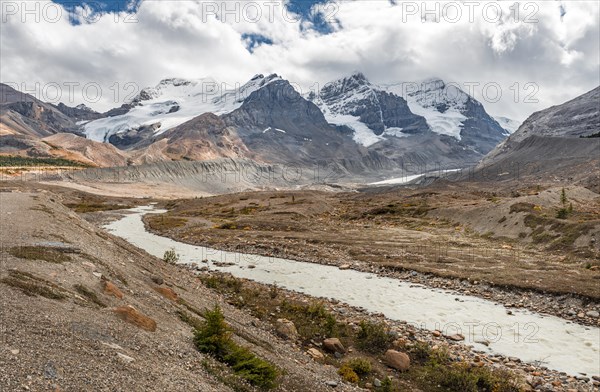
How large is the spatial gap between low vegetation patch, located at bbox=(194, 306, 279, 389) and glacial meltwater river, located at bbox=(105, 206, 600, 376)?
14320 millimetres

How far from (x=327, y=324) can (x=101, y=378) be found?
48.0ft

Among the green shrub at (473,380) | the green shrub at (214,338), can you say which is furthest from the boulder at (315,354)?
the green shrub at (214,338)

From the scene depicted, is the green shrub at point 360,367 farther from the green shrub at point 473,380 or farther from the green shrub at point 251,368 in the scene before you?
the green shrub at point 251,368

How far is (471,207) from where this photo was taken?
7825cm

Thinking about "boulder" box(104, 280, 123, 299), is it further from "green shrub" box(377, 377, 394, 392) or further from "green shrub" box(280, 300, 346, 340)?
"green shrub" box(377, 377, 394, 392)

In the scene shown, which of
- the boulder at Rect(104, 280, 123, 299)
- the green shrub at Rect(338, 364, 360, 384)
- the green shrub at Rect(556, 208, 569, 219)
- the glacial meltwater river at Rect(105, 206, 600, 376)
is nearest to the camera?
the green shrub at Rect(338, 364, 360, 384)

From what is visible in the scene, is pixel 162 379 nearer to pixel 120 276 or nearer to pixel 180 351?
pixel 180 351

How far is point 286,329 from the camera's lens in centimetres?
2152

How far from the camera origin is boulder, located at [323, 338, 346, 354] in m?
19.9

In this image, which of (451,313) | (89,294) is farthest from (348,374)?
(451,313)

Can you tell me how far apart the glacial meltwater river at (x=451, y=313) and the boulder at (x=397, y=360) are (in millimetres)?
5851

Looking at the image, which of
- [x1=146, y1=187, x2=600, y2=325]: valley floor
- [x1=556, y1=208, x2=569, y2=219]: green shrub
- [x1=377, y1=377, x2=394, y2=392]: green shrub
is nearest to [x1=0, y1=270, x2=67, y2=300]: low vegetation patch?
[x1=377, y1=377, x2=394, y2=392]: green shrub

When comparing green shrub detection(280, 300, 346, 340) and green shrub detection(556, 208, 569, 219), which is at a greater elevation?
green shrub detection(556, 208, 569, 219)

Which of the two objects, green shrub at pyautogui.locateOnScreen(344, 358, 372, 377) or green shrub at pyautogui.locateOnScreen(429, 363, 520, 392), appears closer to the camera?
green shrub at pyautogui.locateOnScreen(429, 363, 520, 392)
